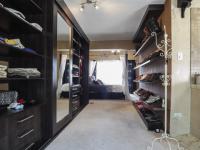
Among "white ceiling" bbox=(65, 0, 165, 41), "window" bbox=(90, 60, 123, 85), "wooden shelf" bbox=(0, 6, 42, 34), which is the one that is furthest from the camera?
"window" bbox=(90, 60, 123, 85)

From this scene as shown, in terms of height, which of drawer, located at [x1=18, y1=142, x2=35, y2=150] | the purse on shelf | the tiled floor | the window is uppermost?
the window

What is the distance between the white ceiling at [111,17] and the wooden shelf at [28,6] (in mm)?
1104

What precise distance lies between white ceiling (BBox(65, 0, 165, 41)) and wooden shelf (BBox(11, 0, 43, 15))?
43.5 inches

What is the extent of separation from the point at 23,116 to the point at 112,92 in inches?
246

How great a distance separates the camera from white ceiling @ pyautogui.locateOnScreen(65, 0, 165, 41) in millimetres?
3792

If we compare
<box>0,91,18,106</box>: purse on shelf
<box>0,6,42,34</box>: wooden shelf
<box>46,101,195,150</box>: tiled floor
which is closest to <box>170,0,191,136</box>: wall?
<box>46,101,195,150</box>: tiled floor

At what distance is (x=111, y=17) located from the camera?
15.2 ft

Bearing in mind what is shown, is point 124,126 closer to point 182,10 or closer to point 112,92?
point 182,10

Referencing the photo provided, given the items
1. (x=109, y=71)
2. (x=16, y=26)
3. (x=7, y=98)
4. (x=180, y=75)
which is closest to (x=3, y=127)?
(x=7, y=98)

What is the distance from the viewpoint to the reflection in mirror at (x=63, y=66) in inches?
132

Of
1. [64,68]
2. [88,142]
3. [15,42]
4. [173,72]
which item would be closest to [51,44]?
[15,42]

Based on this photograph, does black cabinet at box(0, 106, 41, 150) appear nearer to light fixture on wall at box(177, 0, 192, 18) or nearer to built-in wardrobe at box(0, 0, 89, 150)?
built-in wardrobe at box(0, 0, 89, 150)

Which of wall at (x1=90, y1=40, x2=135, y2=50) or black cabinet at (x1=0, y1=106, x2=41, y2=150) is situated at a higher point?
wall at (x1=90, y1=40, x2=135, y2=50)

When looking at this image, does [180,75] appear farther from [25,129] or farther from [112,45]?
[112,45]
